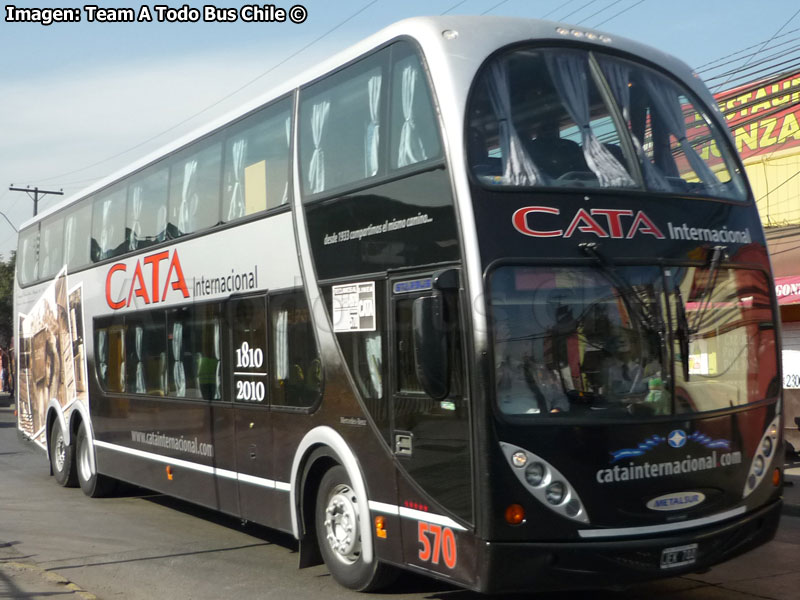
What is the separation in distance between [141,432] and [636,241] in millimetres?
7050

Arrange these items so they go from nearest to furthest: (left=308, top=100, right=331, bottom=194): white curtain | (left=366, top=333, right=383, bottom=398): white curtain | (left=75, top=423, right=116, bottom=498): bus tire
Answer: (left=366, top=333, right=383, bottom=398): white curtain → (left=308, top=100, right=331, bottom=194): white curtain → (left=75, top=423, right=116, bottom=498): bus tire

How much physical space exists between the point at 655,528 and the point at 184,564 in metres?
4.30

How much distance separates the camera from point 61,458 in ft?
48.6

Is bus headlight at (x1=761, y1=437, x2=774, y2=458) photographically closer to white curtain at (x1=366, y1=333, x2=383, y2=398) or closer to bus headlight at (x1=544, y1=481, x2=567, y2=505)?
bus headlight at (x1=544, y1=481, x2=567, y2=505)

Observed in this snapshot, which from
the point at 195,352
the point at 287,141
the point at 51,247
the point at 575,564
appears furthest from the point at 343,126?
the point at 51,247

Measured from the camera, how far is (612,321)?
20.9 ft

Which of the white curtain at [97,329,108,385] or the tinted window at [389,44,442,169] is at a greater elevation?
the tinted window at [389,44,442,169]

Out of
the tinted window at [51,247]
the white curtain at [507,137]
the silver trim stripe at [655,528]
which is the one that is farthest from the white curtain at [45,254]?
the silver trim stripe at [655,528]

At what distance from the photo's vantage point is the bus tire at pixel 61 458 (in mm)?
14373

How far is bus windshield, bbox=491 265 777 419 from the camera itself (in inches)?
244

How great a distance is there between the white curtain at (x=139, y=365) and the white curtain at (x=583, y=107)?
20.9ft

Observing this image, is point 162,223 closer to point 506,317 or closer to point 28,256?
point 506,317

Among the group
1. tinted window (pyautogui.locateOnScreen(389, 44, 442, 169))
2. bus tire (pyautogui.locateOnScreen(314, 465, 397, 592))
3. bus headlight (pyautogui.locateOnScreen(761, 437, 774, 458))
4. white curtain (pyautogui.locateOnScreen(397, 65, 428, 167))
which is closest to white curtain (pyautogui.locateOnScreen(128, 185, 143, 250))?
bus tire (pyautogui.locateOnScreen(314, 465, 397, 592))

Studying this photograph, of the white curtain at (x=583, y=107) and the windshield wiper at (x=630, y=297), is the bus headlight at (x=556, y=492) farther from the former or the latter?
the white curtain at (x=583, y=107)
